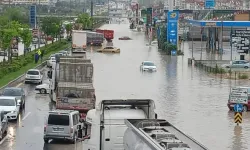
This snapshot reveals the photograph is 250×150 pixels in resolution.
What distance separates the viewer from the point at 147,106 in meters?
15.8

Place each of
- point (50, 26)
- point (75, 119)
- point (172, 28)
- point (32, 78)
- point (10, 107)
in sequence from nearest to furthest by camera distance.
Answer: point (75, 119)
point (10, 107)
point (32, 78)
point (172, 28)
point (50, 26)

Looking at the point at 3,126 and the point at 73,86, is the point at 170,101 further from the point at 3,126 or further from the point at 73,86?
the point at 3,126

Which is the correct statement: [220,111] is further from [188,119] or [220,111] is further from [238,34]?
[238,34]

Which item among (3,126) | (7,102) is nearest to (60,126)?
(3,126)

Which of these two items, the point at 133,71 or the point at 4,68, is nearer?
the point at 4,68

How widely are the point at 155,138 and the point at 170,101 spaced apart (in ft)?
73.2

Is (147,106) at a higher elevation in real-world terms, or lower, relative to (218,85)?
higher

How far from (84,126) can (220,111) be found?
9.27 meters

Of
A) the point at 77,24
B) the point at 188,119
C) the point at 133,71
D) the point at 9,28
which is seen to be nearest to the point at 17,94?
the point at 188,119

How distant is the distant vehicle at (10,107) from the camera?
25734 mm

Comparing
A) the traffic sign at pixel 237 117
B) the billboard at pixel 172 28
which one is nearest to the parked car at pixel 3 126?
the traffic sign at pixel 237 117

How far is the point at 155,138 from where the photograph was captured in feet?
36.9

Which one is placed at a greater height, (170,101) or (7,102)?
(7,102)

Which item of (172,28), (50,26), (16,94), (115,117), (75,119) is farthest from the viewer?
(50,26)
